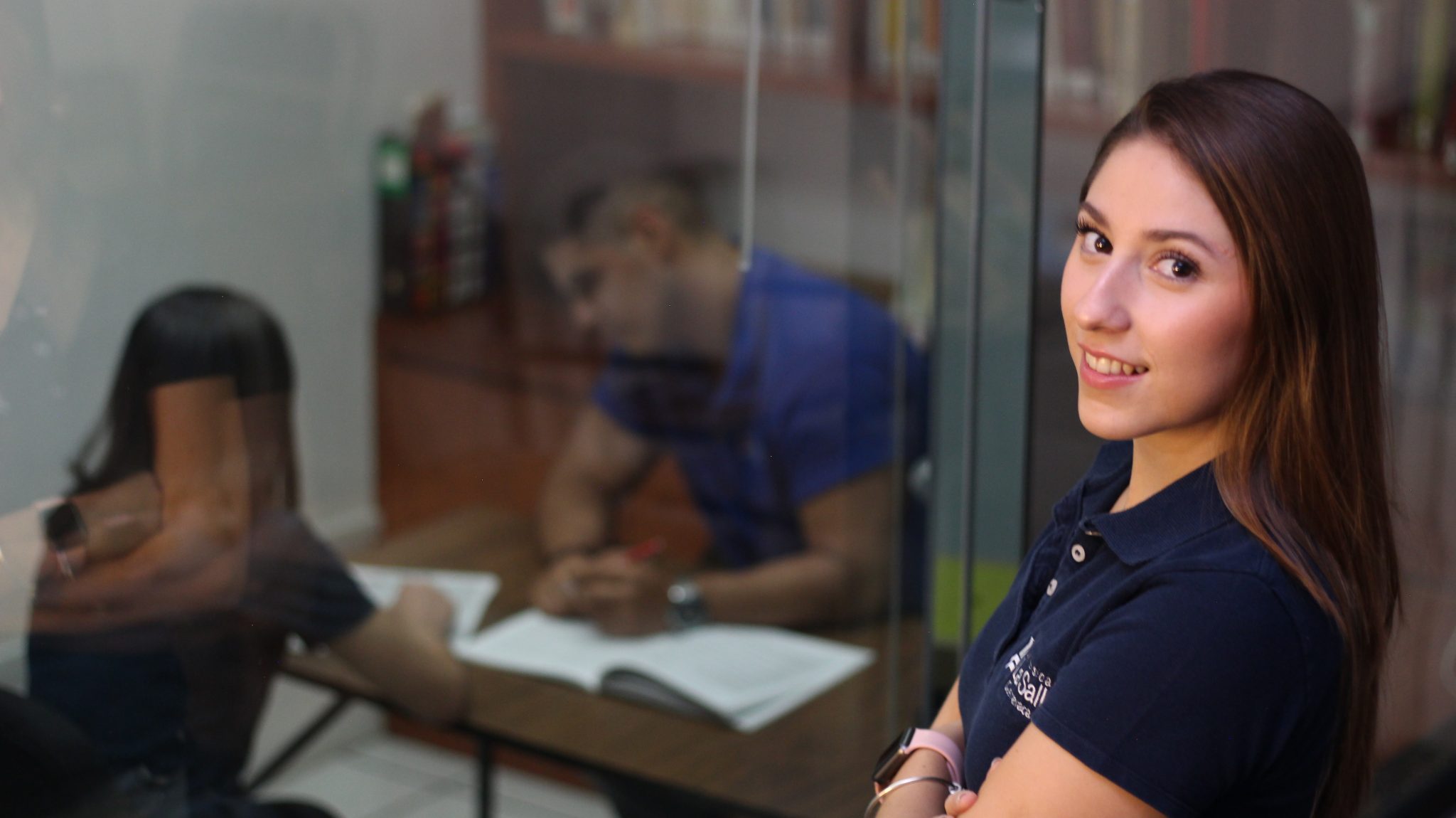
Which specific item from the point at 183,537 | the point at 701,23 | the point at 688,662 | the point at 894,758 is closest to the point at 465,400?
the point at 701,23

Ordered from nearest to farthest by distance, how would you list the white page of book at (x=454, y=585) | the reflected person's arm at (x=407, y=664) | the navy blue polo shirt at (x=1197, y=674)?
1. the navy blue polo shirt at (x=1197, y=674)
2. the reflected person's arm at (x=407, y=664)
3. the white page of book at (x=454, y=585)

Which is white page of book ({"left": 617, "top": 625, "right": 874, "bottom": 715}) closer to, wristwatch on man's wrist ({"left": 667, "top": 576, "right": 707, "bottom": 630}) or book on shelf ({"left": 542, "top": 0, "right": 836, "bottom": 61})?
wristwatch on man's wrist ({"left": 667, "top": 576, "right": 707, "bottom": 630})

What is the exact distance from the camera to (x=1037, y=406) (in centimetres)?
151

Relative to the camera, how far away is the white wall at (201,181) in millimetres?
1391

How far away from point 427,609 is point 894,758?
1.19m

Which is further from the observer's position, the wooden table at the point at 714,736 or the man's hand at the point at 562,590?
the man's hand at the point at 562,590

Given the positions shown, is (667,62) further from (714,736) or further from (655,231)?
(714,736)

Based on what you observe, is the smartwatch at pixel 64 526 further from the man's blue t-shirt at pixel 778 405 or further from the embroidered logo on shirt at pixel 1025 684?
the man's blue t-shirt at pixel 778 405

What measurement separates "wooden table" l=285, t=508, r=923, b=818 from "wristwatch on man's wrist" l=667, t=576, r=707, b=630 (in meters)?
0.29

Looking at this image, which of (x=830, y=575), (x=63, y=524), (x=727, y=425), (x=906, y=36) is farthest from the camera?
(x=727, y=425)

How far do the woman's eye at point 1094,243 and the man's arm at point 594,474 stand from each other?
1.75 meters

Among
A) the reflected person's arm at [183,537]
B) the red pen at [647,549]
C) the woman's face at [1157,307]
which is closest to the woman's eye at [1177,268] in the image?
the woman's face at [1157,307]

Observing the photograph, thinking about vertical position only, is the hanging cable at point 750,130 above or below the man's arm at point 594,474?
above

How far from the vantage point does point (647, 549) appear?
2.57 m
